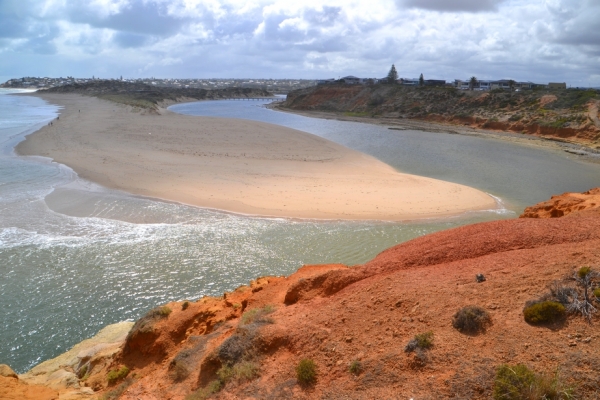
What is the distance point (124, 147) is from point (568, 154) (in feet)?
151

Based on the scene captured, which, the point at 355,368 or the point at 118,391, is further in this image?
the point at 118,391

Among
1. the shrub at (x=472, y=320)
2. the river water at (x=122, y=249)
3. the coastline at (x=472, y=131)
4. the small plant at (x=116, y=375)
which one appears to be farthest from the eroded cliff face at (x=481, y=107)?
the small plant at (x=116, y=375)

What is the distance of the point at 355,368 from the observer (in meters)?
8.00

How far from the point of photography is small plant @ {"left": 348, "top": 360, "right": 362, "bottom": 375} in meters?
7.95

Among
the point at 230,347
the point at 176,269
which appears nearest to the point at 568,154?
the point at 176,269

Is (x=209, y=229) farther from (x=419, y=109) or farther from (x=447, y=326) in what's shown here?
(x=419, y=109)

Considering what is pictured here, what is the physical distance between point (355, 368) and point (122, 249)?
46.8ft

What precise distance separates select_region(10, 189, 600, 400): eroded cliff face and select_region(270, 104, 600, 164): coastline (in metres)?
40.4

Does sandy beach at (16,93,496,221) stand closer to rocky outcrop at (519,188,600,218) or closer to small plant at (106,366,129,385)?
rocky outcrop at (519,188,600,218)

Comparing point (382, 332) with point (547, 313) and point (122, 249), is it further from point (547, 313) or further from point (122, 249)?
point (122, 249)

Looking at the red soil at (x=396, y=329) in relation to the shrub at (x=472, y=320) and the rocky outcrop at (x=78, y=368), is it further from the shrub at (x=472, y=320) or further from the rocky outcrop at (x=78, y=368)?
the rocky outcrop at (x=78, y=368)

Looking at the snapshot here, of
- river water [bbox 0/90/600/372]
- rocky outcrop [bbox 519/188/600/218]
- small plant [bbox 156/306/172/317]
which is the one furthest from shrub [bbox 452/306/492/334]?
river water [bbox 0/90/600/372]

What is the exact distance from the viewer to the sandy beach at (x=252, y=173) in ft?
84.2

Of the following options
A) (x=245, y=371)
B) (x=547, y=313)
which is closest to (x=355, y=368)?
(x=245, y=371)
